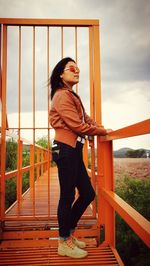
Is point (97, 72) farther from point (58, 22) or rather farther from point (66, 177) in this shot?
point (66, 177)

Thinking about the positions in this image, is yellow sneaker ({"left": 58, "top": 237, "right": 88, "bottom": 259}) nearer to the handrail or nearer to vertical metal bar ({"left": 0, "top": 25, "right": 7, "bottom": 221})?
the handrail

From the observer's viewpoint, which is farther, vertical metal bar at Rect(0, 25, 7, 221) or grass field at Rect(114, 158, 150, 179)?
Result: grass field at Rect(114, 158, 150, 179)

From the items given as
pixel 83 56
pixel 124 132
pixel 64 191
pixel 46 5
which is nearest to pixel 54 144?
pixel 64 191

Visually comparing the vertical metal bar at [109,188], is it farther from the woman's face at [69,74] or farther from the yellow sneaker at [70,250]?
the woman's face at [69,74]

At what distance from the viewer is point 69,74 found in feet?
7.88

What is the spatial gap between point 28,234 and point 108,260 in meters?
1.03

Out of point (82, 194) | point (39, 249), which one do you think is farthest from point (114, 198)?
point (39, 249)

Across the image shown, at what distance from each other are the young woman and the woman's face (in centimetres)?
2

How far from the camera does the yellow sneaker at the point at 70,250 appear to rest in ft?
7.16

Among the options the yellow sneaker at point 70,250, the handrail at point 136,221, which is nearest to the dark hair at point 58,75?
the handrail at point 136,221

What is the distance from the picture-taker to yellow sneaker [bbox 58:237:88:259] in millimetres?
2182

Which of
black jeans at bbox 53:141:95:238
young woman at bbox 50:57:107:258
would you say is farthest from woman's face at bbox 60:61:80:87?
black jeans at bbox 53:141:95:238

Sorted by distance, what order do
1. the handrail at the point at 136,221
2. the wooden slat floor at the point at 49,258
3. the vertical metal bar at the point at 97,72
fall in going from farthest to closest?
1. the vertical metal bar at the point at 97,72
2. the wooden slat floor at the point at 49,258
3. the handrail at the point at 136,221

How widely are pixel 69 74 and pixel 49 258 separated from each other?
5.24 feet
